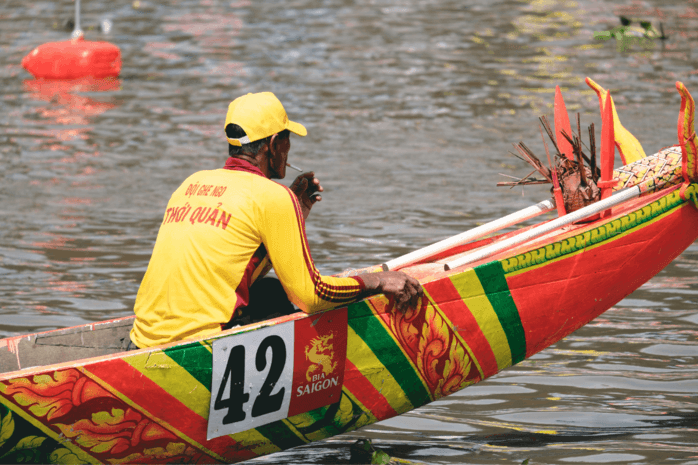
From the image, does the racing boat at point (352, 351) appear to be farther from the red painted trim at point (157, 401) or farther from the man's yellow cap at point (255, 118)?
the man's yellow cap at point (255, 118)

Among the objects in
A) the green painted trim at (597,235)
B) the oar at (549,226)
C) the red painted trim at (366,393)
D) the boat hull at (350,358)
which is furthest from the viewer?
the oar at (549,226)

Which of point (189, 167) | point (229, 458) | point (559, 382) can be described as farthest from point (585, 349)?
point (189, 167)

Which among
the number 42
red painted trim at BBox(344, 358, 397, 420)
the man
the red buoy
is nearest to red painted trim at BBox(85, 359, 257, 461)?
the number 42

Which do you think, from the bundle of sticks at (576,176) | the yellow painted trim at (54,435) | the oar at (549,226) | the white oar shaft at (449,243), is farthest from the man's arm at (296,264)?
the bundle of sticks at (576,176)

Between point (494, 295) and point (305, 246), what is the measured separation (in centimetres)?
110

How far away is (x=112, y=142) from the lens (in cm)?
1266

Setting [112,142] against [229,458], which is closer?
[229,458]

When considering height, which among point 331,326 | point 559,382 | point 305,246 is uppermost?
point 305,246

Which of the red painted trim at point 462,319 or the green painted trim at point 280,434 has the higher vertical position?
the red painted trim at point 462,319

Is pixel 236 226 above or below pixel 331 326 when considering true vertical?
above

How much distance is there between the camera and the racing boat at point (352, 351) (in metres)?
3.85

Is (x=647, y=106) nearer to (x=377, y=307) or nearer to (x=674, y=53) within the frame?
(x=674, y=53)

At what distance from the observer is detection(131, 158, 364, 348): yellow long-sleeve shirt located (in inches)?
156

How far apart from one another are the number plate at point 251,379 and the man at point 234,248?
0.13 meters
